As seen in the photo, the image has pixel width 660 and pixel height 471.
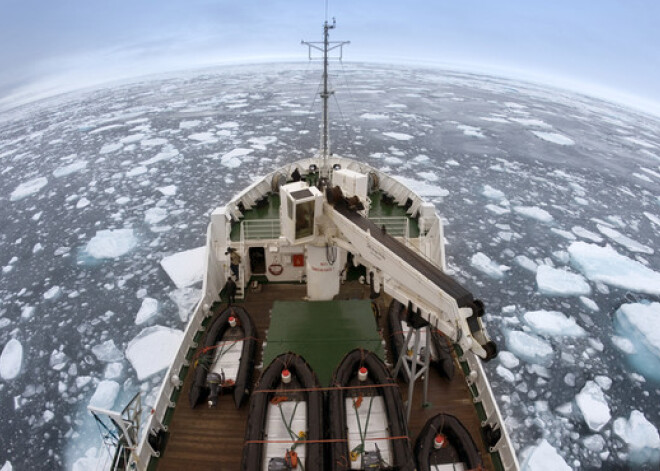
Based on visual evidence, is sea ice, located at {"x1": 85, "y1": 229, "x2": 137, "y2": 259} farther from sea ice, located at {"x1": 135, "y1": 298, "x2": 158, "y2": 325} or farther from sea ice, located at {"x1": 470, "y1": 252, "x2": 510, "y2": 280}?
sea ice, located at {"x1": 470, "y1": 252, "x2": 510, "y2": 280}

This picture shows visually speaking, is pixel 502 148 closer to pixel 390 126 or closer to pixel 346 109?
pixel 390 126

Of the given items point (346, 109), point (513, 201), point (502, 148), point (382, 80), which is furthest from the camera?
point (382, 80)

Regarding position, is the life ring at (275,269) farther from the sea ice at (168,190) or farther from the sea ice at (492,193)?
the sea ice at (492,193)

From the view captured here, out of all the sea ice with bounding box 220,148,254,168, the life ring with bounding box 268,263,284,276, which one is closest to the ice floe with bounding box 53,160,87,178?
the sea ice with bounding box 220,148,254,168

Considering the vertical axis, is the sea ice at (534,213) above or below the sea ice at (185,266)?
above

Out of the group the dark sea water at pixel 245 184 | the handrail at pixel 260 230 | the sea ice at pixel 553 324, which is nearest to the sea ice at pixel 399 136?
the dark sea water at pixel 245 184

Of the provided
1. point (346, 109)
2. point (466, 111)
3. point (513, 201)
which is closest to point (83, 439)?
point (513, 201)
